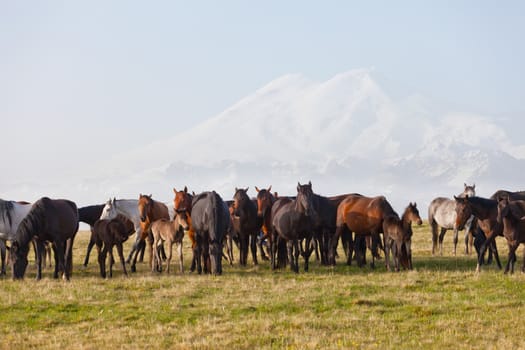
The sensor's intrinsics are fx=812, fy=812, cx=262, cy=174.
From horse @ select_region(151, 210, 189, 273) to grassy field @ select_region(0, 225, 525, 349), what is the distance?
851mm

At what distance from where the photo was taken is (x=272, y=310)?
16.1m

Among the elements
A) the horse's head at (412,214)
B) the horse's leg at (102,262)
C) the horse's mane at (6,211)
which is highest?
the horse's mane at (6,211)

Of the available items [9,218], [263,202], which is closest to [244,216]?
[263,202]

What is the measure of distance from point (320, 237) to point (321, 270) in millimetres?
1959

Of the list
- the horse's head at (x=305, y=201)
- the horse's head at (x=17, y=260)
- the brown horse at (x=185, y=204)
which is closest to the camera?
the horse's head at (x=17, y=260)

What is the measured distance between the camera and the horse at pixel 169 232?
22719 millimetres

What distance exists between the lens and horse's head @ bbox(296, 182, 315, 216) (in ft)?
73.4

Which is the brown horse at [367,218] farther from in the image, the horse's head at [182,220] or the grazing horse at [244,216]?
the horse's head at [182,220]

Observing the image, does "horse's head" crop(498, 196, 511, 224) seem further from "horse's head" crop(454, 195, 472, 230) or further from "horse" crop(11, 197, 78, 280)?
"horse" crop(11, 197, 78, 280)

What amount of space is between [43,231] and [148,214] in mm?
4084

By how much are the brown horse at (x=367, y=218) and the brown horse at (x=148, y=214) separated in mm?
5686

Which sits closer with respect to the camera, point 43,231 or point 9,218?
point 43,231

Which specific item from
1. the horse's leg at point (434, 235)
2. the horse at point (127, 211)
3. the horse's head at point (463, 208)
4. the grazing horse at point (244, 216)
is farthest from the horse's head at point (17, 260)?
the horse's leg at point (434, 235)

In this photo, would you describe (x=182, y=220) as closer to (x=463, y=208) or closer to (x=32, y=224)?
(x=32, y=224)
